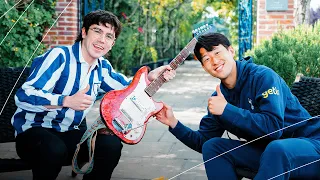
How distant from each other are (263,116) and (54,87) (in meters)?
1.21

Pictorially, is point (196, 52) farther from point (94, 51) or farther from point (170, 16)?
point (170, 16)

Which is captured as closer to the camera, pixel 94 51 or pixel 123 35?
pixel 94 51

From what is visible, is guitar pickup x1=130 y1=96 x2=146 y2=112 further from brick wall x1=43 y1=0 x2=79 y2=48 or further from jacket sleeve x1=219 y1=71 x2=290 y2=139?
brick wall x1=43 y1=0 x2=79 y2=48

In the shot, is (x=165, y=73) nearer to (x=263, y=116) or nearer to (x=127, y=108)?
(x=127, y=108)

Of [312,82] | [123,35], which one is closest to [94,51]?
[312,82]

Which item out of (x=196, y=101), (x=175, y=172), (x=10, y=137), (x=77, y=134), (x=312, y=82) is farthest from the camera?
(x=196, y=101)

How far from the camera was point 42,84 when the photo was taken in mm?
2795

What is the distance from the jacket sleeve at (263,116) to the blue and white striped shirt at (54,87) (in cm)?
95

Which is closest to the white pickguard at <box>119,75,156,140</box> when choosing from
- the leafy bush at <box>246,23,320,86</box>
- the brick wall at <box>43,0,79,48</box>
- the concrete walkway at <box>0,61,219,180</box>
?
the concrete walkway at <box>0,61,219,180</box>

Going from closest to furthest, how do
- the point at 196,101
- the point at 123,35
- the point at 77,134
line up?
the point at 77,134, the point at 196,101, the point at 123,35

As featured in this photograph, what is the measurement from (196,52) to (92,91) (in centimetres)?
77

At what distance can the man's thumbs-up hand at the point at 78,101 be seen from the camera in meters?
2.66

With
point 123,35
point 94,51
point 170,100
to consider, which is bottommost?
point 170,100

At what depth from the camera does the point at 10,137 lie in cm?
324
